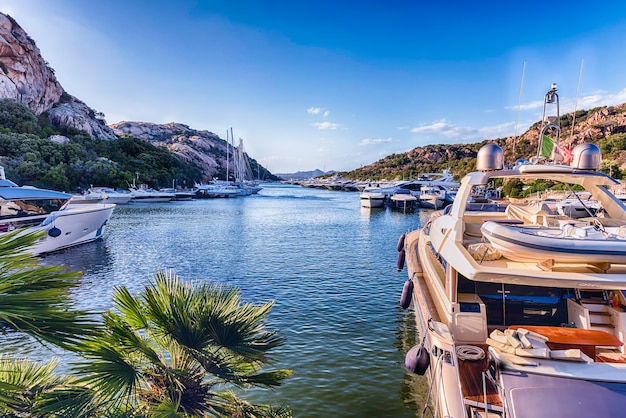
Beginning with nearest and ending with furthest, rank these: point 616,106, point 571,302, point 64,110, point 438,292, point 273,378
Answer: point 273,378 → point 571,302 → point 438,292 → point 64,110 → point 616,106

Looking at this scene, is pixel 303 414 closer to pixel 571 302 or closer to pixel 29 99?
pixel 571 302

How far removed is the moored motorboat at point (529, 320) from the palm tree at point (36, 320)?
4404mm

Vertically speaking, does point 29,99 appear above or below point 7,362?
above

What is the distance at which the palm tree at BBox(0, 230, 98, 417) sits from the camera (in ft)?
9.92

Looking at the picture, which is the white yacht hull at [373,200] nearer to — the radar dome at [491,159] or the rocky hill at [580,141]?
the rocky hill at [580,141]

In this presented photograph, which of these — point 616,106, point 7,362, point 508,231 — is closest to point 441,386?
point 508,231

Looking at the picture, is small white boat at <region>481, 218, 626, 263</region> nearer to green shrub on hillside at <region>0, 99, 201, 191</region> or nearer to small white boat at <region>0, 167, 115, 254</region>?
small white boat at <region>0, 167, 115, 254</region>

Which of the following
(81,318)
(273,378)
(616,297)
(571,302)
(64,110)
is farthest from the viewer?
(64,110)

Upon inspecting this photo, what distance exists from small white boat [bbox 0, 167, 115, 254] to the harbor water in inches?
38.1

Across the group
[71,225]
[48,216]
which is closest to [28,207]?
[48,216]

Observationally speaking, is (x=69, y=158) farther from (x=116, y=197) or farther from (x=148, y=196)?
(x=116, y=197)

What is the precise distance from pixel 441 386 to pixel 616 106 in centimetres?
13984

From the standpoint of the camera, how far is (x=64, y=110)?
96562mm

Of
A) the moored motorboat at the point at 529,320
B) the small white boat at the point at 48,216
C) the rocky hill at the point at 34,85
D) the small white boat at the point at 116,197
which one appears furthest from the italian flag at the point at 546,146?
the rocky hill at the point at 34,85
